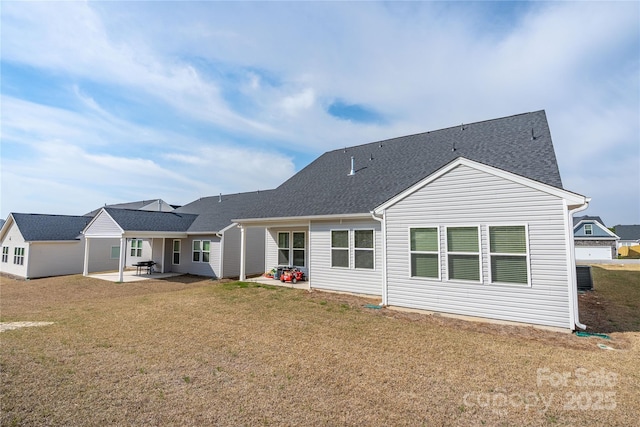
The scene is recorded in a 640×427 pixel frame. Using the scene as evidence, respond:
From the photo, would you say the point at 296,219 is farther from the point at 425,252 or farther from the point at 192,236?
the point at 192,236

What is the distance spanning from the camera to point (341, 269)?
446 inches

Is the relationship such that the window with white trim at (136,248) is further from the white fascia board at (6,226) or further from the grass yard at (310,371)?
the grass yard at (310,371)

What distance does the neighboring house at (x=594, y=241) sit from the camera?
112ft

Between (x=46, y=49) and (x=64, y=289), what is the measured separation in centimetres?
1059

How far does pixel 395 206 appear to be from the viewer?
916cm

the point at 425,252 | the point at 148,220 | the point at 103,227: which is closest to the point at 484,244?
the point at 425,252

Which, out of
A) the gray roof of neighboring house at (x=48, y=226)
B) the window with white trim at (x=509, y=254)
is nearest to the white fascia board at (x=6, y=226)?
the gray roof of neighboring house at (x=48, y=226)

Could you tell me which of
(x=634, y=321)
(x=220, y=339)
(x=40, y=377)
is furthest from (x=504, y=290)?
(x=40, y=377)

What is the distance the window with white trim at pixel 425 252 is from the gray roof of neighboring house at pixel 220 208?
833 centimetres

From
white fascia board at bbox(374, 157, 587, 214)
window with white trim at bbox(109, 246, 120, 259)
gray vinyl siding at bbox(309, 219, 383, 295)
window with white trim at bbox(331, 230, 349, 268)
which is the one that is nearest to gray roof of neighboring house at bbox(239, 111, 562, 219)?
gray vinyl siding at bbox(309, 219, 383, 295)

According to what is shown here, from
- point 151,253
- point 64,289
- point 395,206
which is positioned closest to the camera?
point 395,206

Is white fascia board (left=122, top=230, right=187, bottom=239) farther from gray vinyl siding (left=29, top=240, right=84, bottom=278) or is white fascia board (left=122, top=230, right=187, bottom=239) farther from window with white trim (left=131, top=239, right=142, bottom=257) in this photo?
gray vinyl siding (left=29, top=240, right=84, bottom=278)

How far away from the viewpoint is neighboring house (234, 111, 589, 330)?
A: 22.9 feet

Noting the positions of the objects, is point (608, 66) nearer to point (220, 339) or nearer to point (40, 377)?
point (220, 339)
